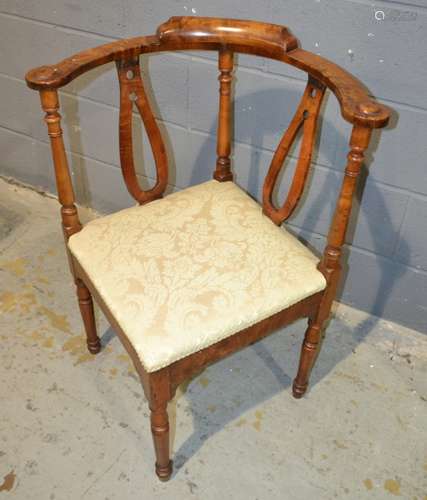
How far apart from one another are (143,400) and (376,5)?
1.17 meters

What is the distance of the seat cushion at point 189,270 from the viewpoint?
1.06 m

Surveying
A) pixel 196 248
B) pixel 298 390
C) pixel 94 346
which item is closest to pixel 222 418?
pixel 298 390

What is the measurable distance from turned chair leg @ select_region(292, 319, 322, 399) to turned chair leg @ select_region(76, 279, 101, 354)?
584 mm

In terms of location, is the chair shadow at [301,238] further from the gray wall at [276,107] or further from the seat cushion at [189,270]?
the seat cushion at [189,270]

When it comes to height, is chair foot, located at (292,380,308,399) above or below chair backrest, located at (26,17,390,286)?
below

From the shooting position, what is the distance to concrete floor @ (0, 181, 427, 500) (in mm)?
1323

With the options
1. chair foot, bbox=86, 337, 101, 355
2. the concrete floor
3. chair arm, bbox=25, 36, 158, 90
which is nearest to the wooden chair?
chair arm, bbox=25, 36, 158, 90

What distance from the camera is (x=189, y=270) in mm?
1144

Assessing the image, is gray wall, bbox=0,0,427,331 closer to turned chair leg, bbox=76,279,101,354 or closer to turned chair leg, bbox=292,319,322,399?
turned chair leg, bbox=292,319,322,399

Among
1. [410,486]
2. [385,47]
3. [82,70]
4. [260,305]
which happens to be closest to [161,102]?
[82,70]

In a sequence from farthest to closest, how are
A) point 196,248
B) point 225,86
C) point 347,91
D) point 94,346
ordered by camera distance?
1. point 94,346
2. point 225,86
3. point 196,248
4. point 347,91

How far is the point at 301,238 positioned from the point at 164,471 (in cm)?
82

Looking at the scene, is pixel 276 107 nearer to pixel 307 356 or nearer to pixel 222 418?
pixel 307 356

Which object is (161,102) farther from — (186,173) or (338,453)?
(338,453)
